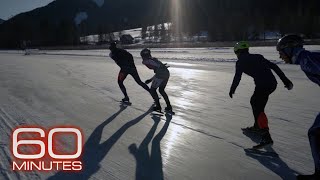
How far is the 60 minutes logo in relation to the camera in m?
4.68

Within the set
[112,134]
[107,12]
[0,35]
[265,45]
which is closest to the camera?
[112,134]

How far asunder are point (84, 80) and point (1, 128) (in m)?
7.86

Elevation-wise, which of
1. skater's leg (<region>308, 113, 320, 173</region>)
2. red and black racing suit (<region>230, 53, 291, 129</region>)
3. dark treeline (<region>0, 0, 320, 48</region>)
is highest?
dark treeline (<region>0, 0, 320, 48</region>)

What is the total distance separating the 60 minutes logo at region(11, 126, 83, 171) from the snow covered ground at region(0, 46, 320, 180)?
13 cm

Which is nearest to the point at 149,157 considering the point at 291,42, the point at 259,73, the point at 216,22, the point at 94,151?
the point at 94,151

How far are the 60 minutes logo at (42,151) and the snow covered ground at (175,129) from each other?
0.43 feet

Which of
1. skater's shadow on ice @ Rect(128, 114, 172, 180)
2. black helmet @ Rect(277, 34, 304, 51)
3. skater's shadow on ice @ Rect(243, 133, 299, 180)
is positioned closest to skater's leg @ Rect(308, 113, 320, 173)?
skater's shadow on ice @ Rect(243, 133, 299, 180)

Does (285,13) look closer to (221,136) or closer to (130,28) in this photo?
(221,136)

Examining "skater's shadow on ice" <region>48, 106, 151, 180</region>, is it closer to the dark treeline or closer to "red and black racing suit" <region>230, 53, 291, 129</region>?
"red and black racing suit" <region>230, 53, 291, 129</region>

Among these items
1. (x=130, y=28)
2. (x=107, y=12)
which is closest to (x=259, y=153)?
(x=130, y=28)

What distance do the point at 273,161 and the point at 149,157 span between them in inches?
59.0

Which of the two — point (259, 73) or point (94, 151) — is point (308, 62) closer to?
point (259, 73)

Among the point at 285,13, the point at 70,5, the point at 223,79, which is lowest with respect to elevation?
the point at 223,79

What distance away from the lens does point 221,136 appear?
5824 millimetres
